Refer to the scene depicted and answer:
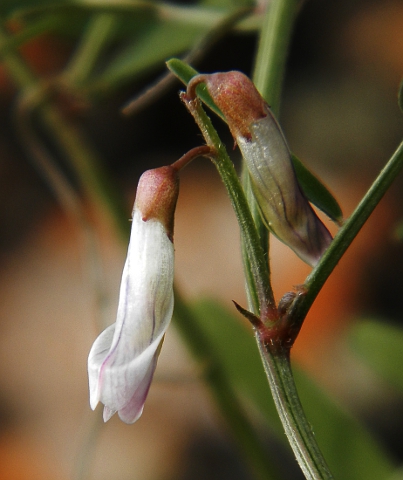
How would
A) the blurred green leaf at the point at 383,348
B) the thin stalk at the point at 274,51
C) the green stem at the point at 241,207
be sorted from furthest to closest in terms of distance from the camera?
the blurred green leaf at the point at 383,348
the thin stalk at the point at 274,51
the green stem at the point at 241,207

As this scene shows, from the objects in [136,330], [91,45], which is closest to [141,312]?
[136,330]

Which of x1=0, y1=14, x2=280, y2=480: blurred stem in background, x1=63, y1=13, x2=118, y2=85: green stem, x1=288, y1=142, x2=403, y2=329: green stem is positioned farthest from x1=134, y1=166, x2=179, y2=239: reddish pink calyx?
x1=63, y1=13, x2=118, y2=85: green stem

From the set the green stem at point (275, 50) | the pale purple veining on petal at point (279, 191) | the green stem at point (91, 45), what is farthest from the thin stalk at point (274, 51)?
the green stem at point (91, 45)

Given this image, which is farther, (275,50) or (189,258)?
(189,258)

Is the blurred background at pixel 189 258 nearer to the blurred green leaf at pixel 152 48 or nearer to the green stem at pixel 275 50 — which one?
the blurred green leaf at pixel 152 48

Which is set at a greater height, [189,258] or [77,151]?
[77,151]

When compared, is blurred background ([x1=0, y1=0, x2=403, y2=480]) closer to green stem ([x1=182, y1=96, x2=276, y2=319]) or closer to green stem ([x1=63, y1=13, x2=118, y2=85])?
green stem ([x1=63, y1=13, x2=118, y2=85])

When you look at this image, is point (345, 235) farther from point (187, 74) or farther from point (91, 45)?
point (91, 45)
